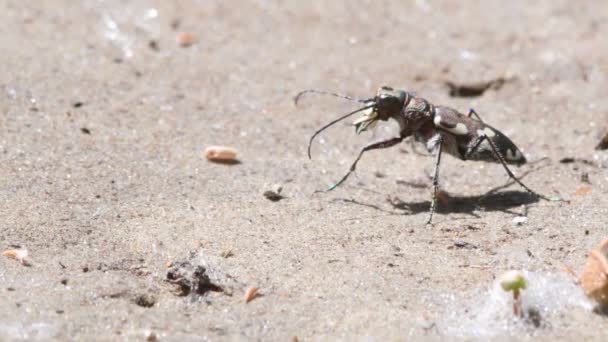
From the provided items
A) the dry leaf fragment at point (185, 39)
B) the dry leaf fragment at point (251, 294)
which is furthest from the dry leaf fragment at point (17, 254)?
the dry leaf fragment at point (185, 39)

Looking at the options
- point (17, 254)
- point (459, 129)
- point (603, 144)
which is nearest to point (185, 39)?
point (459, 129)

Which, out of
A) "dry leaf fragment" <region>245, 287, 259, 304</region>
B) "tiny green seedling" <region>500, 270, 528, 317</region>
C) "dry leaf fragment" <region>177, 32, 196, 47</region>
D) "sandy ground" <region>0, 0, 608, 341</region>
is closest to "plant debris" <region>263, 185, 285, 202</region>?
"sandy ground" <region>0, 0, 608, 341</region>

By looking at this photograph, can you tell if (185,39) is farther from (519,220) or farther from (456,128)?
(519,220)

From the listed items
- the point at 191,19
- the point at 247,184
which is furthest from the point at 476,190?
the point at 191,19

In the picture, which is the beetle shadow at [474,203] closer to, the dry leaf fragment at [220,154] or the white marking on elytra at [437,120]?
the white marking on elytra at [437,120]

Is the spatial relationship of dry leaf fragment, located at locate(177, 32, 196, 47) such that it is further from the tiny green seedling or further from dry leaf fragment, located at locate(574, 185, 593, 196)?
the tiny green seedling

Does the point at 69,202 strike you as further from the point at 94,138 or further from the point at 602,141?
the point at 602,141
